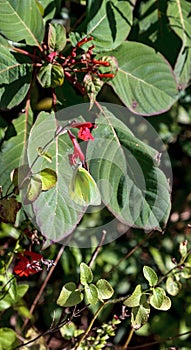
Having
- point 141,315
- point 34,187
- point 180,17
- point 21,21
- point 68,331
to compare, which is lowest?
point 68,331

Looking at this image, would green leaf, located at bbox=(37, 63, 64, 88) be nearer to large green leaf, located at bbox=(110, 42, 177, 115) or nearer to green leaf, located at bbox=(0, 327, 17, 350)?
large green leaf, located at bbox=(110, 42, 177, 115)

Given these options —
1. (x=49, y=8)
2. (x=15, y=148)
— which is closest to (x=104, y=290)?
(x=15, y=148)

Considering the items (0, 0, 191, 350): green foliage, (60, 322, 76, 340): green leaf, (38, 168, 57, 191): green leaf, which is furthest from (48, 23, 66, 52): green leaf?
(60, 322, 76, 340): green leaf

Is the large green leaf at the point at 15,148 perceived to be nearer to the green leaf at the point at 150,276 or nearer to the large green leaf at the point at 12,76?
the large green leaf at the point at 12,76

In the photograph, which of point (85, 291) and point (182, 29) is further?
point (182, 29)

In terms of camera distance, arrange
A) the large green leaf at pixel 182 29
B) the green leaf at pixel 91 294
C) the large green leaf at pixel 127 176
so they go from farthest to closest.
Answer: the large green leaf at pixel 182 29
the large green leaf at pixel 127 176
the green leaf at pixel 91 294

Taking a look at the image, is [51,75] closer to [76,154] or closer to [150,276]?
[76,154]

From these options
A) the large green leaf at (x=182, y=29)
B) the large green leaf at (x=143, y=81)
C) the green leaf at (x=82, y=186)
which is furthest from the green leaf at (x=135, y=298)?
the large green leaf at (x=182, y=29)
